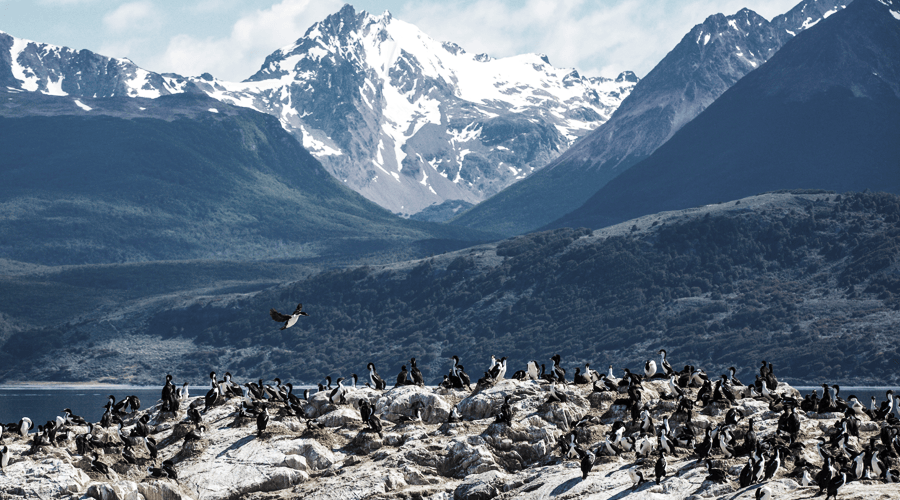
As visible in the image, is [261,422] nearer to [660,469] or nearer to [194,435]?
[194,435]

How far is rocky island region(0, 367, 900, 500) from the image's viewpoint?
59.7m

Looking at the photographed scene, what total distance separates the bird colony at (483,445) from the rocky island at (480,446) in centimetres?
10

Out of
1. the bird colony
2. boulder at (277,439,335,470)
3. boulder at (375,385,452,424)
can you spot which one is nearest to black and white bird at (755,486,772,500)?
the bird colony

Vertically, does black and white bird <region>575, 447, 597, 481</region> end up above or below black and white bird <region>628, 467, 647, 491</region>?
above

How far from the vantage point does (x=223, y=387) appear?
85000 millimetres


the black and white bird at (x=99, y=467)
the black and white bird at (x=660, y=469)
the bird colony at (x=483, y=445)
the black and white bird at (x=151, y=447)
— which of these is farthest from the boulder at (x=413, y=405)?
the black and white bird at (x=660, y=469)

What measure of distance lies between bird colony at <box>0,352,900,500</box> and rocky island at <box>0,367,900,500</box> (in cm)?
10

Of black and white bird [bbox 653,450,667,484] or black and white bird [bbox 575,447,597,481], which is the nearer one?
black and white bird [bbox 653,450,667,484]

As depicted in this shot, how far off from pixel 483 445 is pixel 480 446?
267mm

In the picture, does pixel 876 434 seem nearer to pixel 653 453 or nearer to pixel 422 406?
pixel 653 453

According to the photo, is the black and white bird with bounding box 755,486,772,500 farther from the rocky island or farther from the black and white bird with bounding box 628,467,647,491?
the black and white bird with bounding box 628,467,647,491

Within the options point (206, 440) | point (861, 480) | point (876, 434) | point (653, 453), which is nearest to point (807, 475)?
point (861, 480)

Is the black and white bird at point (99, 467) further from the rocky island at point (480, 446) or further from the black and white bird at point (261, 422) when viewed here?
the black and white bird at point (261, 422)

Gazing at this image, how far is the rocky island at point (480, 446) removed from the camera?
5973cm
